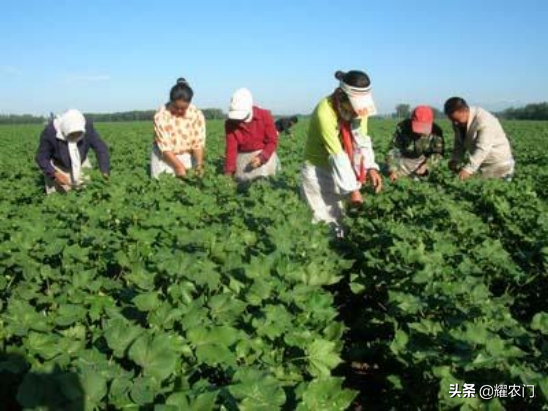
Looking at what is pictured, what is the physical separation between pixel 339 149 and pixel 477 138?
2.31 metres

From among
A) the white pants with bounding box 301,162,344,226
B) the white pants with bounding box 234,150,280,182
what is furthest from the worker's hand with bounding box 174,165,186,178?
the white pants with bounding box 301,162,344,226

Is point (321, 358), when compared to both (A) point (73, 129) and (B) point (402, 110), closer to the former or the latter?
(A) point (73, 129)

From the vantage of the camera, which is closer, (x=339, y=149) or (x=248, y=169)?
(x=339, y=149)

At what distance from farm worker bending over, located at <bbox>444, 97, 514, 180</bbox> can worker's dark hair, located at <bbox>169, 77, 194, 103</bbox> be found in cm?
262

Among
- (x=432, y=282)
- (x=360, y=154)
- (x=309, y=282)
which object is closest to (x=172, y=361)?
(x=309, y=282)

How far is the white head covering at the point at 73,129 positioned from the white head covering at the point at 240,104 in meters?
1.49

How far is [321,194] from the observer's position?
4871mm

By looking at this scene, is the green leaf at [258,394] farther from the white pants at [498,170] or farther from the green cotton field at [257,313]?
the white pants at [498,170]

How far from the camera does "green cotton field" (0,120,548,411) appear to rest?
168 centimetres

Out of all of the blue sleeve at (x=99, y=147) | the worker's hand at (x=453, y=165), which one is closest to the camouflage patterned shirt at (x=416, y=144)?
the worker's hand at (x=453, y=165)

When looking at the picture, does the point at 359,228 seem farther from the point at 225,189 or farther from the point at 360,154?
the point at 225,189

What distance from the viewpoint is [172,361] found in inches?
64.6

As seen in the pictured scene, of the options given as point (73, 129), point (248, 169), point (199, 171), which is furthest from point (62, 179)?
point (248, 169)

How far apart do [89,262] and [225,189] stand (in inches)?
97.8
